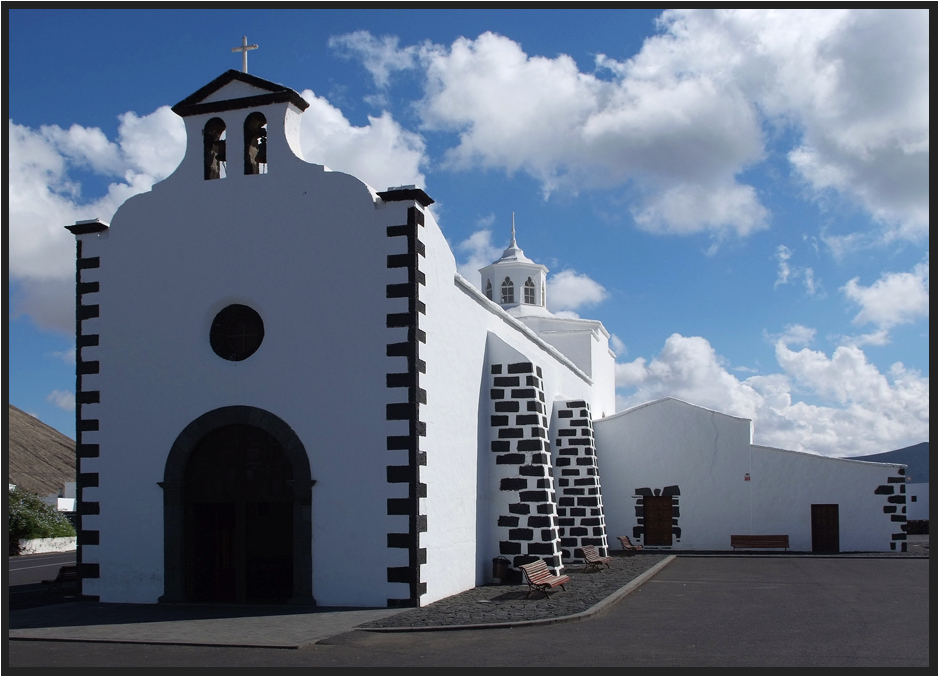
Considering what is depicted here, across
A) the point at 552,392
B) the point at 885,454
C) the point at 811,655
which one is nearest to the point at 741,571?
the point at 552,392

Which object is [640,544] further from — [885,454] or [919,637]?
[885,454]

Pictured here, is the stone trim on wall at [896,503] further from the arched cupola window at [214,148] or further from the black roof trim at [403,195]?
the arched cupola window at [214,148]

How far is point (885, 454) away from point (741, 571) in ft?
152

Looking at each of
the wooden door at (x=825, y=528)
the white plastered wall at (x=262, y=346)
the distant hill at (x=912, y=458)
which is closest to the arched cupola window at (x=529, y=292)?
the wooden door at (x=825, y=528)

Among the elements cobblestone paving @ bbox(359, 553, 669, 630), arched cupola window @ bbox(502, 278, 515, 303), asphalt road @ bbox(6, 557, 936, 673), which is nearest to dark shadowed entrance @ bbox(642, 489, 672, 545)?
cobblestone paving @ bbox(359, 553, 669, 630)

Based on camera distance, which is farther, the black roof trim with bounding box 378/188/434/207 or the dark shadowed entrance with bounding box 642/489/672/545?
the dark shadowed entrance with bounding box 642/489/672/545

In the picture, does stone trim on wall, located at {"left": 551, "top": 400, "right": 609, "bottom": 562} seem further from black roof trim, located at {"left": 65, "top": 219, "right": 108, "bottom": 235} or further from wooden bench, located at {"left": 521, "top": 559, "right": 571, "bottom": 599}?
black roof trim, located at {"left": 65, "top": 219, "right": 108, "bottom": 235}

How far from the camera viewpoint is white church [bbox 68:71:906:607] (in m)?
12.9

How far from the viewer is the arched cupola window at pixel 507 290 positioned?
33213 mm

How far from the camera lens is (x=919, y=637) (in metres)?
9.98

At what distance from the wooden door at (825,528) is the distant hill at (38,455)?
42497mm

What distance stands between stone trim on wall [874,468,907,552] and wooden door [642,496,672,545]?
5387mm

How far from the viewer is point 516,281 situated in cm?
3312

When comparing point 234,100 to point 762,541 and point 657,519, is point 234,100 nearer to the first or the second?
point 657,519
